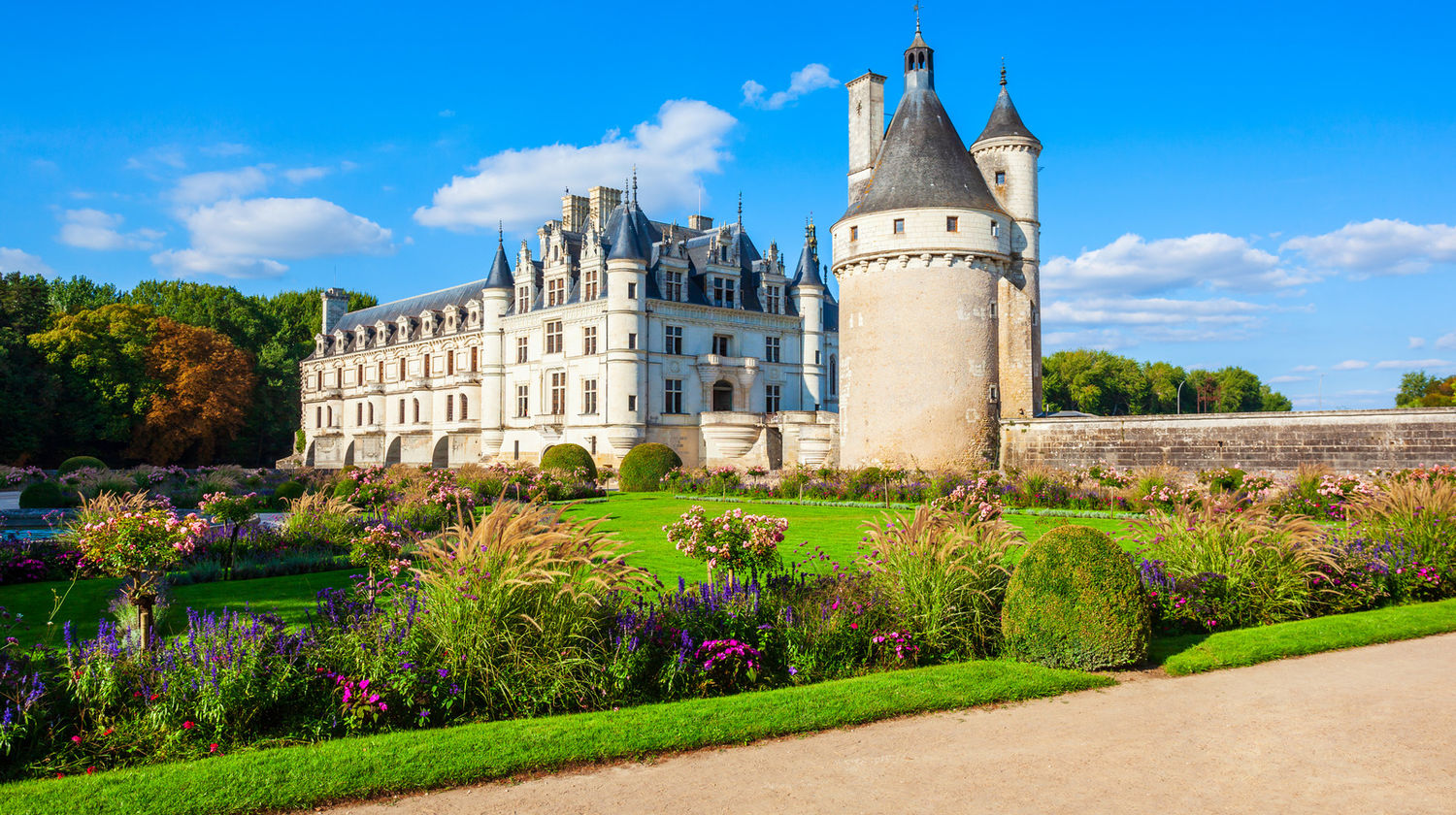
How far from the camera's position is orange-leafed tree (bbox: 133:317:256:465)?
154 ft

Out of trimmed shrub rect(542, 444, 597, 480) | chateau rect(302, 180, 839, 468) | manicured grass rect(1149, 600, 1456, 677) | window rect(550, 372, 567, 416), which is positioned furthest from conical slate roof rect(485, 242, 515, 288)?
manicured grass rect(1149, 600, 1456, 677)

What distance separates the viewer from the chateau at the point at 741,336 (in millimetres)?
24672

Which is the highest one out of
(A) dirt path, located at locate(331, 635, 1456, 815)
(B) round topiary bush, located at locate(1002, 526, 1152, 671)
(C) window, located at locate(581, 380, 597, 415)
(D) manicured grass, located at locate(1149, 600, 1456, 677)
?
(C) window, located at locate(581, 380, 597, 415)

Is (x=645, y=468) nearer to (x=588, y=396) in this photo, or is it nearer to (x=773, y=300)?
(x=588, y=396)

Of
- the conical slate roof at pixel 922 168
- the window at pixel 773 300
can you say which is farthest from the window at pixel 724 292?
the conical slate roof at pixel 922 168

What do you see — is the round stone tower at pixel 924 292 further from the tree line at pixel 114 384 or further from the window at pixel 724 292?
the tree line at pixel 114 384

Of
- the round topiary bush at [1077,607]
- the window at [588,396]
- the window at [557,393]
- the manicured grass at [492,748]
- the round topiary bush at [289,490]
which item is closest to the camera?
the manicured grass at [492,748]

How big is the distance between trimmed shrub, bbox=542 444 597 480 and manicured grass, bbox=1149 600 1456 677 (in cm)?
2308

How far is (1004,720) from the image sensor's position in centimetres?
620

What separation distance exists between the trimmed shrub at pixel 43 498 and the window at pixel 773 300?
26657mm

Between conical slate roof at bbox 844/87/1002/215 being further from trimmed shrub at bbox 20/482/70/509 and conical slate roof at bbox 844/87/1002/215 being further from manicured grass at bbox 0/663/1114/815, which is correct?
trimmed shrub at bbox 20/482/70/509

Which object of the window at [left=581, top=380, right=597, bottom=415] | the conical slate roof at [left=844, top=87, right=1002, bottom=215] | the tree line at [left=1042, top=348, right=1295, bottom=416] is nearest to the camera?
the conical slate roof at [left=844, top=87, right=1002, bottom=215]

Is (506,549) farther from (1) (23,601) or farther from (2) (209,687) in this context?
(1) (23,601)

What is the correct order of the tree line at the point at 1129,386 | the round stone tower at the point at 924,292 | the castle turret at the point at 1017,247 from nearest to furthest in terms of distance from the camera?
1. the round stone tower at the point at 924,292
2. the castle turret at the point at 1017,247
3. the tree line at the point at 1129,386
